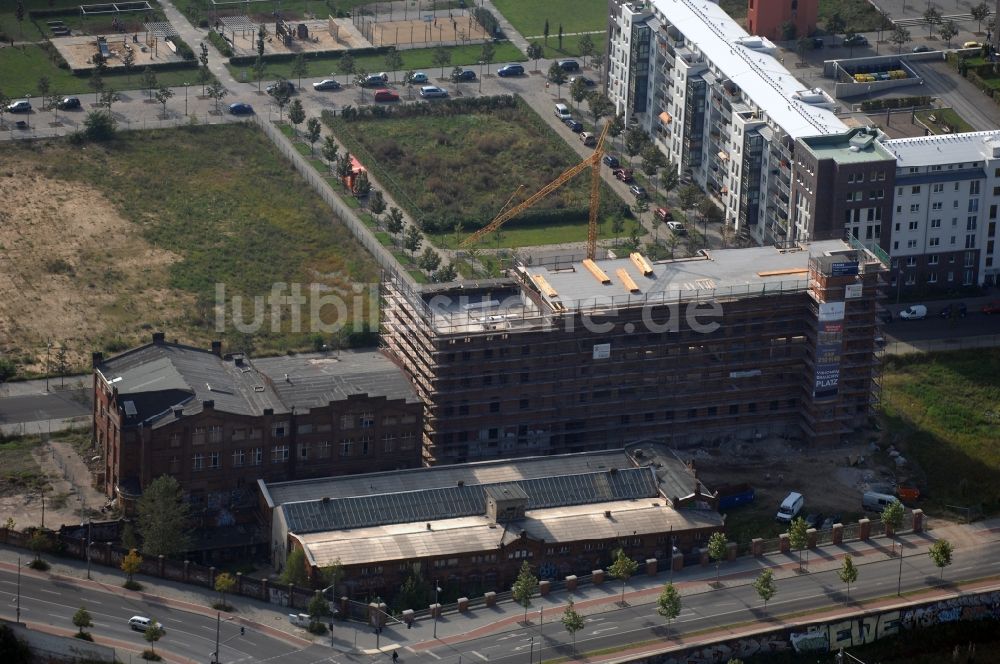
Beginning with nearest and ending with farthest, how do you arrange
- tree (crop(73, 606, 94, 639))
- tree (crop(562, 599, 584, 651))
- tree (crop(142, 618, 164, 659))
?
tree (crop(142, 618, 164, 659))
tree (crop(73, 606, 94, 639))
tree (crop(562, 599, 584, 651))

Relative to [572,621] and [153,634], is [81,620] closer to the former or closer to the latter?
[153,634]

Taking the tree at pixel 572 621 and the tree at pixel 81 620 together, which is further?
the tree at pixel 572 621

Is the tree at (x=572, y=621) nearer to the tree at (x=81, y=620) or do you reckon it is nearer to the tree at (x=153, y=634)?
the tree at (x=153, y=634)

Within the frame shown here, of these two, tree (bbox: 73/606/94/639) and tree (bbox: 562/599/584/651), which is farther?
tree (bbox: 562/599/584/651)

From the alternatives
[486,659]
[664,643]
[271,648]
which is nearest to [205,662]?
[271,648]

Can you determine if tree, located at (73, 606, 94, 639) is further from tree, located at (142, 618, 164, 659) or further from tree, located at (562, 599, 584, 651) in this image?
tree, located at (562, 599, 584, 651)

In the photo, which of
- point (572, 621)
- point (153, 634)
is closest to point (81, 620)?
point (153, 634)

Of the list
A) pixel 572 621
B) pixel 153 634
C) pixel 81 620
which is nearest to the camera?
pixel 153 634

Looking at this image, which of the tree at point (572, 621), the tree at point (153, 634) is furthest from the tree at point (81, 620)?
the tree at point (572, 621)

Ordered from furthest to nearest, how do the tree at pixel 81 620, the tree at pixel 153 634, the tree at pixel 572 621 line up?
the tree at pixel 572 621, the tree at pixel 81 620, the tree at pixel 153 634

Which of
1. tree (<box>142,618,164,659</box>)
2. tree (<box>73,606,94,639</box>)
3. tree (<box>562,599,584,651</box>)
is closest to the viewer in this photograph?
tree (<box>142,618,164,659</box>)

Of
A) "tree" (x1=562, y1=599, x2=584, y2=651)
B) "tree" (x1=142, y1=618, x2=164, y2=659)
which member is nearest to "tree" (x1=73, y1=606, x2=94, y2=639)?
"tree" (x1=142, y1=618, x2=164, y2=659)
